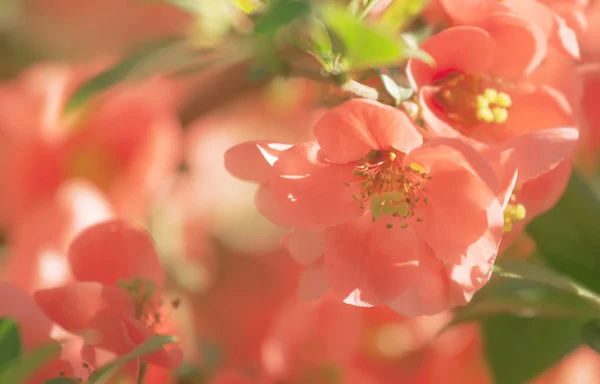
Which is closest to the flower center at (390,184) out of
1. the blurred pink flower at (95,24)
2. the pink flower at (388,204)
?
the pink flower at (388,204)

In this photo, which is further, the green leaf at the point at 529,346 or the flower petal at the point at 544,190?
the green leaf at the point at 529,346

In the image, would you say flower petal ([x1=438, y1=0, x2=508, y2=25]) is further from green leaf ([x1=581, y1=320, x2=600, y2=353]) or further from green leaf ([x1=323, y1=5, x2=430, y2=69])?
green leaf ([x1=581, y1=320, x2=600, y2=353])

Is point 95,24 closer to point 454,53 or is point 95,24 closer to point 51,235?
point 51,235

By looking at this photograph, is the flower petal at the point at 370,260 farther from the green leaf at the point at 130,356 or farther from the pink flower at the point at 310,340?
the pink flower at the point at 310,340

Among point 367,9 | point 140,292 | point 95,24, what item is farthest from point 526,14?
point 95,24

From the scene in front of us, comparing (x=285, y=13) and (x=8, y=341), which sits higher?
(x=285, y=13)

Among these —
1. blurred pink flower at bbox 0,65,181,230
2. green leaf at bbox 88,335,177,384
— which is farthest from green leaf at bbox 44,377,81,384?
blurred pink flower at bbox 0,65,181,230

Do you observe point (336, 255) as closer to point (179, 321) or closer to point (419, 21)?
point (419, 21)

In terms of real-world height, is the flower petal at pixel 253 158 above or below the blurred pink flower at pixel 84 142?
above

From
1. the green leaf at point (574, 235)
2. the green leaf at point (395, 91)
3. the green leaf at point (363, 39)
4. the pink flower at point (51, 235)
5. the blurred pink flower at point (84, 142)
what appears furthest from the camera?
the blurred pink flower at point (84, 142)
